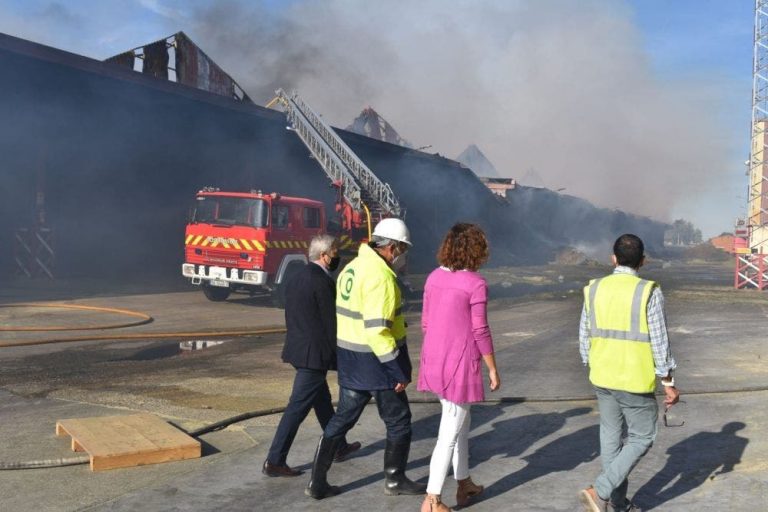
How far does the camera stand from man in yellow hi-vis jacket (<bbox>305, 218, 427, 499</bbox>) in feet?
13.8

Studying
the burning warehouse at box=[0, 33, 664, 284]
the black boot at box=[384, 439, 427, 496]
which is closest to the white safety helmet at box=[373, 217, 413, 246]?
the black boot at box=[384, 439, 427, 496]

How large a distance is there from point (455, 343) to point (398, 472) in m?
0.93

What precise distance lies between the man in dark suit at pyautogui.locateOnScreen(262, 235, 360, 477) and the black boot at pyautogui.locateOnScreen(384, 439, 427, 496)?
2.22 ft

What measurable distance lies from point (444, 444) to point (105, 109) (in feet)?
66.8

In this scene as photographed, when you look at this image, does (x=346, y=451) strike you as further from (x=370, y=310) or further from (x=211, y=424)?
(x=370, y=310)

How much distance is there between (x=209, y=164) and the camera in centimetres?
2580

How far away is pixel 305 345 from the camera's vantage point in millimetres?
4801

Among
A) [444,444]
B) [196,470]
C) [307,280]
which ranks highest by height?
[307,280]

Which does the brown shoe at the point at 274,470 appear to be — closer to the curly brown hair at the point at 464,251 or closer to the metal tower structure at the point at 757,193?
the curly brown hair at the point at 464,251

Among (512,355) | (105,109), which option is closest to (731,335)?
(512,355)

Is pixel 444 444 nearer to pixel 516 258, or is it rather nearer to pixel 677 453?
pixel 677 453

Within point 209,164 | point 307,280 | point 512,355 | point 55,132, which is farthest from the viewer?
point 209,164

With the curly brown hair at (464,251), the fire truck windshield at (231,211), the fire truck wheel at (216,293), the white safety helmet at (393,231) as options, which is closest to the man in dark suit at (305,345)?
the white safety helmet at (393,231)

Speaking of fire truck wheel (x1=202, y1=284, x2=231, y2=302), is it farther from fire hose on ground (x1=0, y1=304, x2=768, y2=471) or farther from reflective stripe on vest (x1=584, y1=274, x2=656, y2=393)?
reflective stripe on vest (x1=584, y1=274, x2=656, y2=393)
